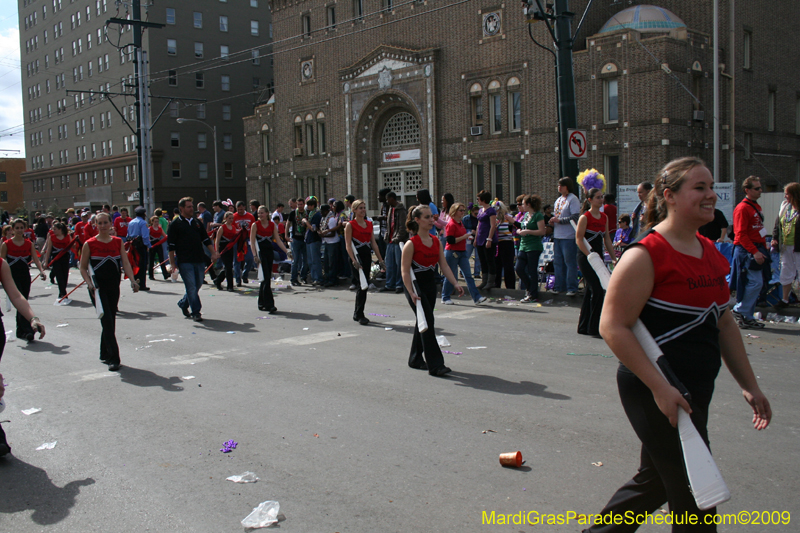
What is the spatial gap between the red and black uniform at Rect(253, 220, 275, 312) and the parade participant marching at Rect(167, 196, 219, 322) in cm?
91

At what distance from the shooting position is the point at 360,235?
11672mm

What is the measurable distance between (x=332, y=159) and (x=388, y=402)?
123 feet

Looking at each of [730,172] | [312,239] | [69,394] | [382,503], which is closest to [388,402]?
[382,503]

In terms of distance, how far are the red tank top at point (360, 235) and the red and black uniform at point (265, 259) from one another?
1.85 m

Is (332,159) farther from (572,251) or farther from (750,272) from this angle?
(750,272)

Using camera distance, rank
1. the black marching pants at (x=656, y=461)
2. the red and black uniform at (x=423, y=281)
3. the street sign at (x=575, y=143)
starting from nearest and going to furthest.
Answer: the black marching pants at (x=656, y=461)
the red and black uniform at (x=423, y=281)
the street sign at (x=575, y=143)

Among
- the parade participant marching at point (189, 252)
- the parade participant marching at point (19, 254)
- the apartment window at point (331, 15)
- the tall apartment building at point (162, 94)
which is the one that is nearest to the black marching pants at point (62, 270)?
the parade participant marching at point (19, 254)

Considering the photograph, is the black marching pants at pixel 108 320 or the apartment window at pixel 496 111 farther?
the apartment window at pixel 496 111

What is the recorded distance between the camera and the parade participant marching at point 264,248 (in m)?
12.3

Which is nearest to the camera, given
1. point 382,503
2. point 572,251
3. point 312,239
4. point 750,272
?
point 382,503

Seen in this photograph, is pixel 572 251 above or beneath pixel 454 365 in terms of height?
above

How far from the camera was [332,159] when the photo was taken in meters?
42.5

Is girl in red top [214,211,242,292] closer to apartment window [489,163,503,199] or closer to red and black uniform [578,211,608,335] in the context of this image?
red and black uniform [578,211,608,335]

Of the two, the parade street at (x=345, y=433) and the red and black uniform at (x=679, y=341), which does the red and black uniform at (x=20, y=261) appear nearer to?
the parade street at (x=345, y=433)
